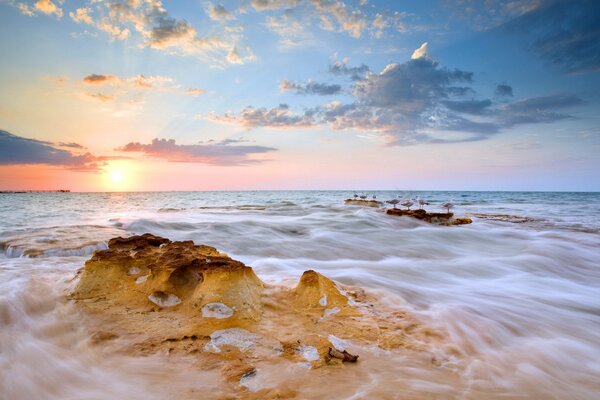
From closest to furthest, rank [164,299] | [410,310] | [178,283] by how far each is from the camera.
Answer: [164,299], [178,283], [410,310]

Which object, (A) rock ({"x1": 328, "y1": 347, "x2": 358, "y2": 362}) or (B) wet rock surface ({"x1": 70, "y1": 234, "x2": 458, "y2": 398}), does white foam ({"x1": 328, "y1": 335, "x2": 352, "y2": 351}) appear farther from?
(A) rock ({"x1": 328, "y1": 347, "x2": 358, "y2": 362})

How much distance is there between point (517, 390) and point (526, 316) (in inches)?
77.0


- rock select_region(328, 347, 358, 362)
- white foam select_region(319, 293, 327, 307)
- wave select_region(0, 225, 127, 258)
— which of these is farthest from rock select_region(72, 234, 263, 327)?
wave select_region(0, 225, 127, 258)

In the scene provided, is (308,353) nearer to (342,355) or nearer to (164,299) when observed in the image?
(342,355)

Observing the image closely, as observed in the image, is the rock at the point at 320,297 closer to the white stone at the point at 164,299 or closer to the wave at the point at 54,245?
the white stone at the point at 164,299

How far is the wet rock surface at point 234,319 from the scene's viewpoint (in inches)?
86.8

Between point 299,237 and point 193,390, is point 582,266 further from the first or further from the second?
point 193,390

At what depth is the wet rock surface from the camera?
2205mm

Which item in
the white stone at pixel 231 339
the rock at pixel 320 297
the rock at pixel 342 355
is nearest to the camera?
the rock at pixel 342 355

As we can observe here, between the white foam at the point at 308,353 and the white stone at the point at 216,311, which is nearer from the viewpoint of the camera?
the white foam at the point at 308,353

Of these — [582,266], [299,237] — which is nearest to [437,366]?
[582,266]

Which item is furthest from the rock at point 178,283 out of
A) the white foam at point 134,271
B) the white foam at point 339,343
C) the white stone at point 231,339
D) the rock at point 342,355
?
the rock at point 342,355

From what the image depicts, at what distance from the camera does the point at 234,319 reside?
2.74 m

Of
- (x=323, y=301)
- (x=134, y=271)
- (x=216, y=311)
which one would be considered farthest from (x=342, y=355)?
(x=134, y=271)
